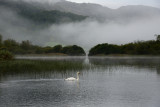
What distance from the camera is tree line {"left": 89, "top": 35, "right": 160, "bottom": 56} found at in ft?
380

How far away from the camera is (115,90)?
72.1 ft

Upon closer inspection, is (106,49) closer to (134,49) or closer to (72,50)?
(134,49)

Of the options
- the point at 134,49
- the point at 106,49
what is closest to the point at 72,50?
the point at 106,49

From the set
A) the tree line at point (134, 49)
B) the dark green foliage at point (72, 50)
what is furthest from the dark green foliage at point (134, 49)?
the dark green foliage at point (72, 50)

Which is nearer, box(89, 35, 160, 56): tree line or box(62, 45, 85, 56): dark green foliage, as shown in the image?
box(89, 35, 160, 56): tree line

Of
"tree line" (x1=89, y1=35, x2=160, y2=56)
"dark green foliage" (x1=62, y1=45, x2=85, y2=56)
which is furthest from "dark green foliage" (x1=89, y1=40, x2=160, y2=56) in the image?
"dark green foliage" (x1=62, y1=45, x2=85, y2=56)

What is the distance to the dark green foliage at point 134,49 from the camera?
380ft

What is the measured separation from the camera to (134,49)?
121562 millimetres

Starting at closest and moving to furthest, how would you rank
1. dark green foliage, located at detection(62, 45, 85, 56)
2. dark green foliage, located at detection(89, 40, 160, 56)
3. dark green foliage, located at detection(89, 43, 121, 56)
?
1. dark green foliage, located at detection(89, 40, 160, 56)
2. dark green foliage, located at detection(89, 43, 121, 56)
3. dark green foliage, located at detection(62, 45, 85, 56)

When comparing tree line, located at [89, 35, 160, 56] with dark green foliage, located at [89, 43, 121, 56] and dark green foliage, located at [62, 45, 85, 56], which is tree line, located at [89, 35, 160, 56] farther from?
dark green foliage, located at [62, 45, 85, 56]

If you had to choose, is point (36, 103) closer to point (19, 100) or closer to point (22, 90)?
point (19, 100)

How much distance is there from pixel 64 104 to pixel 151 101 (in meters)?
5.97

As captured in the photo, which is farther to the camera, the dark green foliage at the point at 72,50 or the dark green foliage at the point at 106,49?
the dark green foliage at the point at 72,50

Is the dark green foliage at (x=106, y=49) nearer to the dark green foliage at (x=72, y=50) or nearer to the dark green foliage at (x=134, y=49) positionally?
the dark green foliage at (x=134, y=49)
